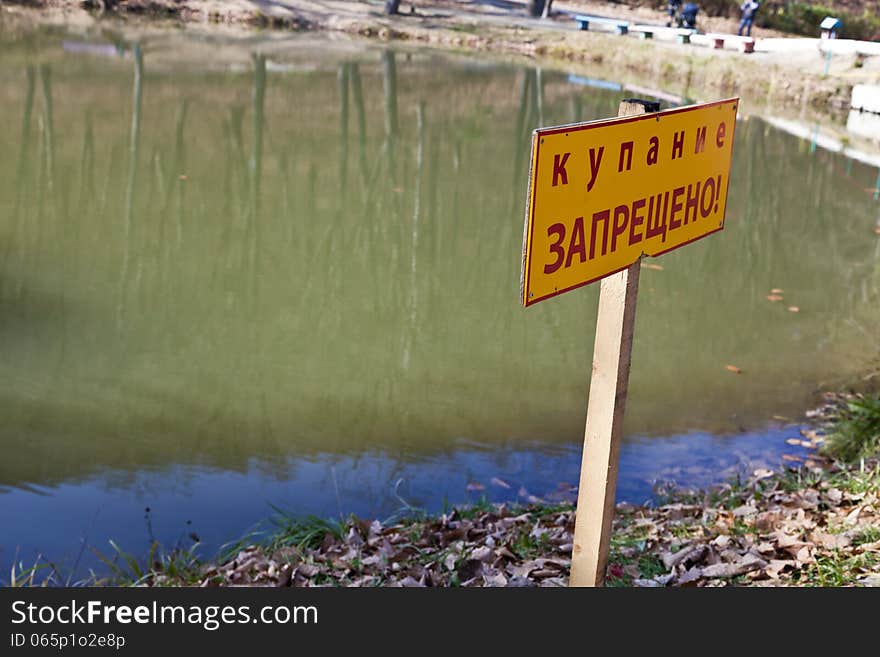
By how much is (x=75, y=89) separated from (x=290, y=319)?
12943 mm

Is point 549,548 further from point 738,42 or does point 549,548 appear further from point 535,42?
point 535,42

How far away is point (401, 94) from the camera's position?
23.4m

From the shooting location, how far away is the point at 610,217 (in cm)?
322

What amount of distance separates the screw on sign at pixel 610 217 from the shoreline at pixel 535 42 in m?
24.0

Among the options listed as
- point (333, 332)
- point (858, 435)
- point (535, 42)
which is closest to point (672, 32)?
point (535, 42)

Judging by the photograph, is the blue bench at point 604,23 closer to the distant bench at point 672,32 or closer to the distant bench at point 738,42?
the distant bench at point 672,32

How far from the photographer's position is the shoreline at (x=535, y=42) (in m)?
28.0

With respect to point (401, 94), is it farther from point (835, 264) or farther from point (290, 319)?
point (290, 319)

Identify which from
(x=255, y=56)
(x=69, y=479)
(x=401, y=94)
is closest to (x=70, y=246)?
(x=69, y=479)

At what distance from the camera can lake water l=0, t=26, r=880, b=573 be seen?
634 centimetres

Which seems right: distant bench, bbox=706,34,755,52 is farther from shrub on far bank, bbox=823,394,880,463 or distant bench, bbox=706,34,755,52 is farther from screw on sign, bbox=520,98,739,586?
screw on sign, bbox=520,98,739,586

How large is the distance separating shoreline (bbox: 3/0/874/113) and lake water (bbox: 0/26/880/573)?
11114mm

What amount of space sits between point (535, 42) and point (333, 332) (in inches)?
1111

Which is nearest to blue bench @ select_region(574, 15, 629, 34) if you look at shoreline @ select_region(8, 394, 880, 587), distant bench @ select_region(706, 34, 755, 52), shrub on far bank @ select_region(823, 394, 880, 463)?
distant bench @ select_region(706, 34, 755, 52)
